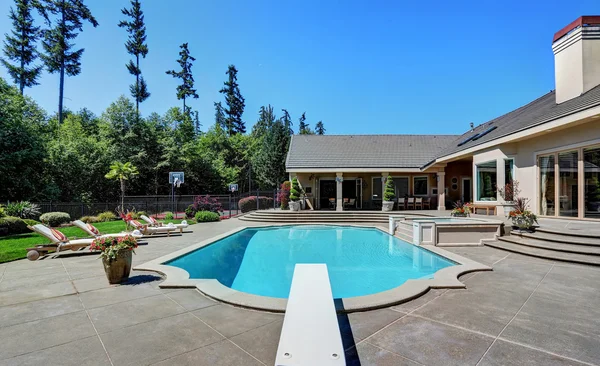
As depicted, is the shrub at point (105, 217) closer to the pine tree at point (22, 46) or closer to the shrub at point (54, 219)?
the shrub at point (54, 219)

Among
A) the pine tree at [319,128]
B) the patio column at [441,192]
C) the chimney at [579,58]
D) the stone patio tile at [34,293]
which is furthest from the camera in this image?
the pine tree at [319,128]

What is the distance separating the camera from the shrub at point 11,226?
35.8ft

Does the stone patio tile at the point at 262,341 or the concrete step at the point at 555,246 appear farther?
the concrete step at the point at 555,246

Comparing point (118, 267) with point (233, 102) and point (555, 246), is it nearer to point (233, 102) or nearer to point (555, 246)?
point (555, 246)

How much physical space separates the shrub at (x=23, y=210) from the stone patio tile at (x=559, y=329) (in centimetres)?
1843

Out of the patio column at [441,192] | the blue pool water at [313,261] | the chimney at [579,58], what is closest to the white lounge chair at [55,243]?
the blue pool water at [313,261]

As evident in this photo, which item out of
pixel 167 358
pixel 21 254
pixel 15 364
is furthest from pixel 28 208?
pixel 167 358

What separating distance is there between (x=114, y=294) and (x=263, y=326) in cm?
268

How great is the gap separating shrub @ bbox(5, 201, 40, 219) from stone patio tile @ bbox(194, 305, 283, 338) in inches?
594

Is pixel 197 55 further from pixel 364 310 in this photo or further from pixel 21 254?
pixel 364 310

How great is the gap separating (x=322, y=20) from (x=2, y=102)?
18197mm

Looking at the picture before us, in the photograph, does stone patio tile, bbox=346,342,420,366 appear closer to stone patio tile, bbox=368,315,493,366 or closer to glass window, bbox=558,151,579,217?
stone patio tile, bbox=368,315,493,366

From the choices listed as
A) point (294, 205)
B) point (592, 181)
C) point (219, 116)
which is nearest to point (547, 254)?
point (592, 181)

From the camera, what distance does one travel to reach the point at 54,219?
13602 mm
